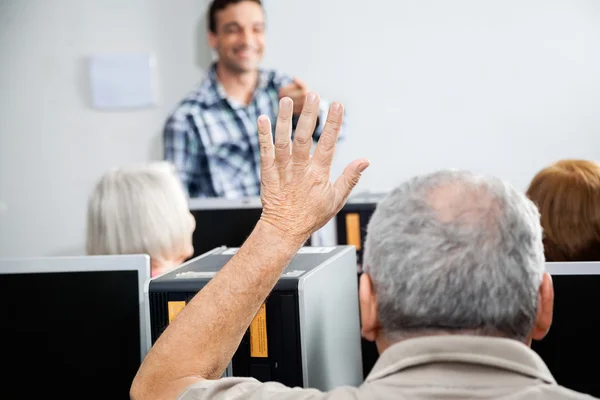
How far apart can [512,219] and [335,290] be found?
0.48 metres

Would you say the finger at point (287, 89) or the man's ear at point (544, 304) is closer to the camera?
the man's ear at point (544, 304)

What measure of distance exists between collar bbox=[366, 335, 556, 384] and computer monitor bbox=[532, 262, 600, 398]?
446 millimetres

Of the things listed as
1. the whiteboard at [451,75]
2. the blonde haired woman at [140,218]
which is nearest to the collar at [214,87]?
the whiteboard at [451,75]

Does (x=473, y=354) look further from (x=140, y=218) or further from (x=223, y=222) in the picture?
(x=223, y=222)

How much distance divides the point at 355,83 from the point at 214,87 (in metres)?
0.73

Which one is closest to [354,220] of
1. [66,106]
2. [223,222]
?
[223,222]

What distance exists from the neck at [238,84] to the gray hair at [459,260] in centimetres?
306

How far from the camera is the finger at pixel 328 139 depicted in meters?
1.07

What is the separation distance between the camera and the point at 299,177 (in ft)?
3.54

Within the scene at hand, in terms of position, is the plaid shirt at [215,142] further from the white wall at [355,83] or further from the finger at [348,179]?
the finger at [348,179]

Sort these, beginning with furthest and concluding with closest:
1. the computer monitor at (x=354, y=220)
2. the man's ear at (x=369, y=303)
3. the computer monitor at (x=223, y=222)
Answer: the computer monitor at (x=354, y=220)
the computer monitor at (x=223, y=222)
the man's ear at (x=369, y=303)

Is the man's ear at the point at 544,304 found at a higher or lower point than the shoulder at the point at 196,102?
lower

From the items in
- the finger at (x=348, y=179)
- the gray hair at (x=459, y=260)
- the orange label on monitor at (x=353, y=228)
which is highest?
the finger at (x=348, y=179)

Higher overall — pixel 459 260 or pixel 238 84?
pixel 238 84
